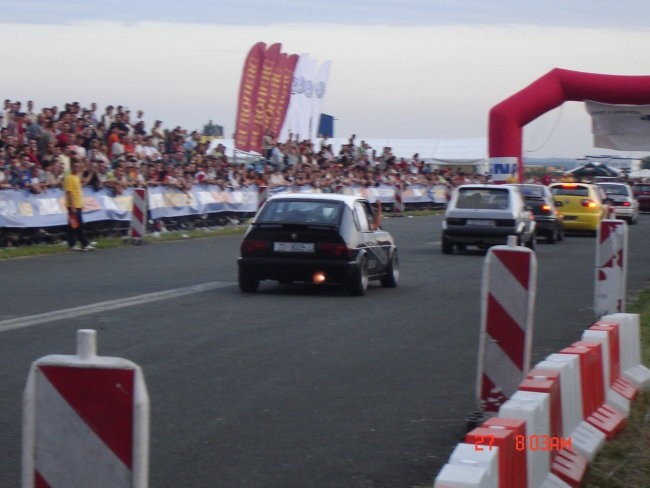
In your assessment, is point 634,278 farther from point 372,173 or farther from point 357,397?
point 372,173

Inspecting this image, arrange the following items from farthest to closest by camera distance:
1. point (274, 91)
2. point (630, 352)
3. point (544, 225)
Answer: point (274, 91)
point (544, 225)
point (630, 352)

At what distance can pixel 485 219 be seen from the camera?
25781 millimetres

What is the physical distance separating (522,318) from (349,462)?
1686mm

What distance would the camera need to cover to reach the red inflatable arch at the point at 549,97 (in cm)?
3738


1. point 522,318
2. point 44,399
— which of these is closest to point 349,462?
A: point 522,318

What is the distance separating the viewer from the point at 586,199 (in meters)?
35.3

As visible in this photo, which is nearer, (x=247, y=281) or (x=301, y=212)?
(x=247, y=281)

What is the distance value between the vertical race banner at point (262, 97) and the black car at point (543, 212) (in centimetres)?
1354

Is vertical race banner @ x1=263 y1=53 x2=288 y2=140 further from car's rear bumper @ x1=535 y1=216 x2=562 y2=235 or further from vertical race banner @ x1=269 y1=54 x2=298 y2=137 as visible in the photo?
car's rear bumper @ x1=535 y1=216 x2=562 y2=235

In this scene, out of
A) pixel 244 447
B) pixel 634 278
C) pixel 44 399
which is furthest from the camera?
pixel 634 278

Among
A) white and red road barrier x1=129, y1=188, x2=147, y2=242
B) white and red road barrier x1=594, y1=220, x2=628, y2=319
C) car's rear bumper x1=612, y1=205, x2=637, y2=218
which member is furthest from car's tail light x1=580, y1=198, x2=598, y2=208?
white and red road barrier x1=594, y1=220, x2=628, y2=319

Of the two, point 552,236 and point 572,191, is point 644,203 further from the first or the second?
point 552,236

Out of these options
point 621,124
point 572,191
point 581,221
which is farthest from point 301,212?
point 621,124

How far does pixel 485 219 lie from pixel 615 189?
2322cm
